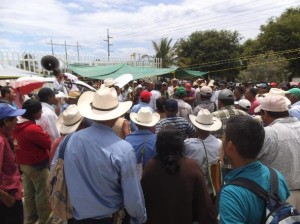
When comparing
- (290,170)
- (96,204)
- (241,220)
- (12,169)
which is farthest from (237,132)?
(12,169)

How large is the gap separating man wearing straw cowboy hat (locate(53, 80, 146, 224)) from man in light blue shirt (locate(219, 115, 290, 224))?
0.88 m

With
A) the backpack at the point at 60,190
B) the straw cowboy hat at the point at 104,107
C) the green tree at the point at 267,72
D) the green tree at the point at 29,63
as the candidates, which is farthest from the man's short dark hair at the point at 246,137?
the green tree at the point at 267,72

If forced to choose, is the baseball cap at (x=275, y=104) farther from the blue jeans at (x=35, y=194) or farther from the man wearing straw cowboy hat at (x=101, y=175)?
the blue jeans at (x=35, y=194)

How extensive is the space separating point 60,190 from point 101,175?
435mm

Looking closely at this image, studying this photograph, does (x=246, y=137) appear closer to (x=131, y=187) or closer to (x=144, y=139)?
(x=131, y=187)

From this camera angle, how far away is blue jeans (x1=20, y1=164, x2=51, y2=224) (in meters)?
4.20

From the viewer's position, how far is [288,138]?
2.87 meters

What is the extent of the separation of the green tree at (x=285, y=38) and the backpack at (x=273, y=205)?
3412cm

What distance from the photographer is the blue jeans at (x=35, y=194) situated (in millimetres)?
4203

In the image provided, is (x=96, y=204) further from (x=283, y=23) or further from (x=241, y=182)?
(x=283, y=23)

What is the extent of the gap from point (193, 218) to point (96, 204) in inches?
34.4

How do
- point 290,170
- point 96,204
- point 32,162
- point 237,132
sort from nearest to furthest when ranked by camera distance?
point 237,132 → point 96,204 → point 290,170 → point 32,162

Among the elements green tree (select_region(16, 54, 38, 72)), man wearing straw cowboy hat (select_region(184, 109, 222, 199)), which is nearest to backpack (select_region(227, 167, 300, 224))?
man wearing straw cowboy hat (select_region(184, 109, 222, 199))

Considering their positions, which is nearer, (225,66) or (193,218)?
(193,218)
